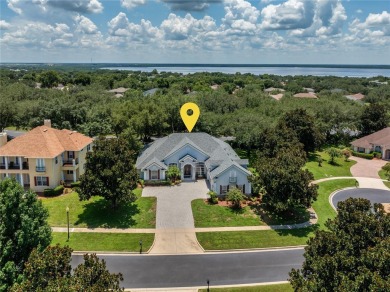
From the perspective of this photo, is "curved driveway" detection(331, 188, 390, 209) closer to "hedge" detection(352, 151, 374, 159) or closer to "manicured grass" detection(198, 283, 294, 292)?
"hedge" detection(352, 151, 374, 159)

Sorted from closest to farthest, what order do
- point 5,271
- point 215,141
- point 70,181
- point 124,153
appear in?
point 5,271, point 124,153, point 70,181, point 215,141

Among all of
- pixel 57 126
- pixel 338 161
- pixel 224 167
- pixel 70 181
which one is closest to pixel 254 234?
pixel 224 167

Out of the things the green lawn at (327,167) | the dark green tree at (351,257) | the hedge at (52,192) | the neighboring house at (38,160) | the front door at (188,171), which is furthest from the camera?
the green lawn at (327,167)

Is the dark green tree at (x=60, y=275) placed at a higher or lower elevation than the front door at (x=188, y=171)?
higher

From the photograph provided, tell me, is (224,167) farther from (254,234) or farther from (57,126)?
(57,126)

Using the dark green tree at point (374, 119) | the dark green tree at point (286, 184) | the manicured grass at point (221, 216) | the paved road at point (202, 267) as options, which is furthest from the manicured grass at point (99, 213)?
the dark green tree at point (374, 119)

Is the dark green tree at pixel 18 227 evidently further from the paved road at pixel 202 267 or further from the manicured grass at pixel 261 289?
the manicured grass at pixel 261 289

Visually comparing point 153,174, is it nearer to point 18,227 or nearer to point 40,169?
point 40,169
